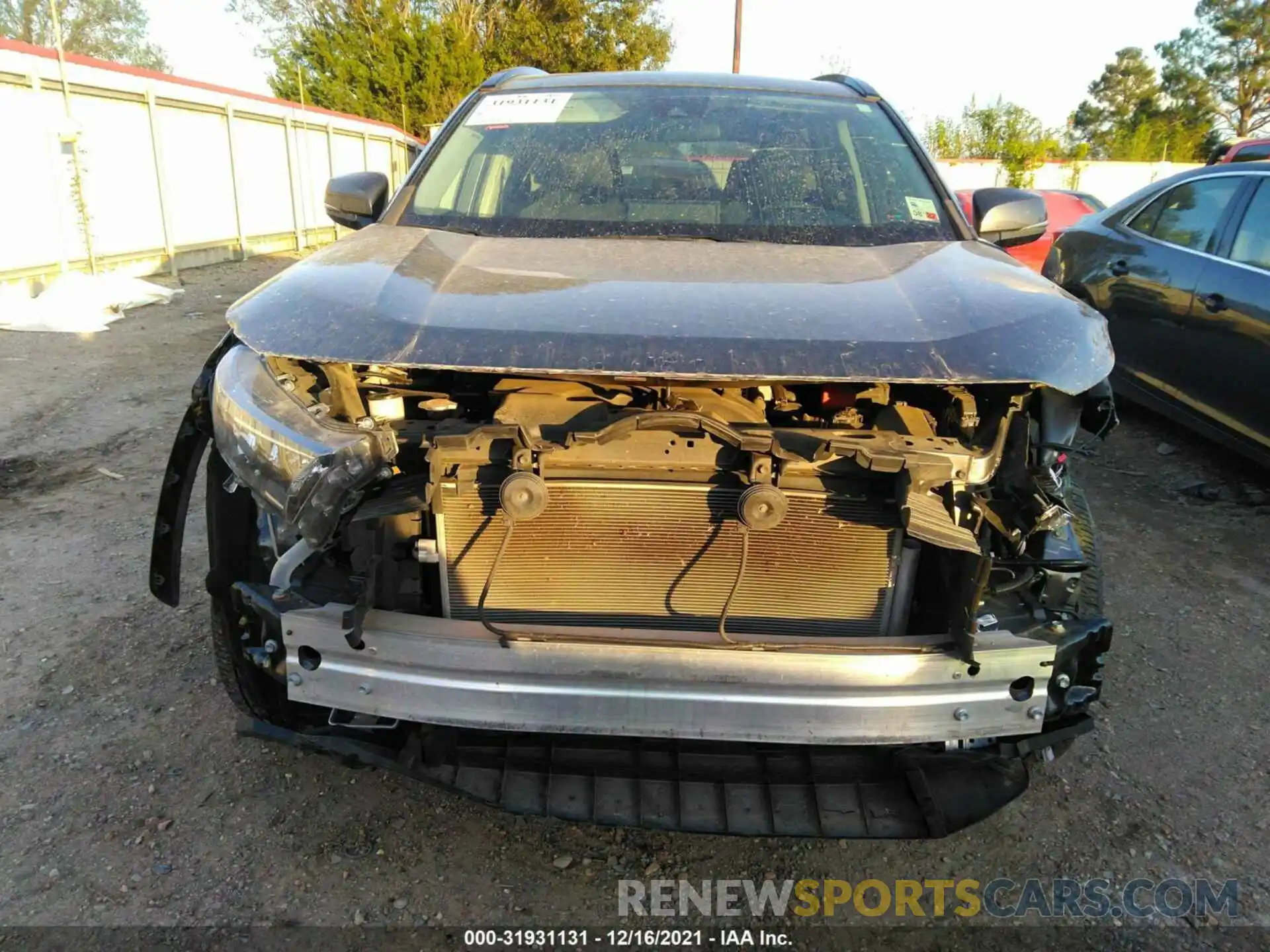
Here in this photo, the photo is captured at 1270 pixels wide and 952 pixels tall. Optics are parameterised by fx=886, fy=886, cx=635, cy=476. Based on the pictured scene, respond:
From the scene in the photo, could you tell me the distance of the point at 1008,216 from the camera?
308 centimetres

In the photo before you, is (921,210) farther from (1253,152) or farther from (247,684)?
(1253,152)

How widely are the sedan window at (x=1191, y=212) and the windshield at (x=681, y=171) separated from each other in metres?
2.68

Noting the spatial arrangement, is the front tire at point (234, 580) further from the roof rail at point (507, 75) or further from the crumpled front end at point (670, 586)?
the roof rail at point (507, 75)

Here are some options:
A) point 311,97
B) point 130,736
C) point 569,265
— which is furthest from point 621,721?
point 311,97

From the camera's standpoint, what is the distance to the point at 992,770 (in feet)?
6.82

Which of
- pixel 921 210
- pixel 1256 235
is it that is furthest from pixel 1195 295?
pixel 921 210

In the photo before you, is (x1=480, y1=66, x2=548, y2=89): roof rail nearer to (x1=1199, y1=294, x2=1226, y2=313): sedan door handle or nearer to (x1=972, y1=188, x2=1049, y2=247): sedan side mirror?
(x1=972, y1=188, x2=1049, y2=247): sedan side mirror

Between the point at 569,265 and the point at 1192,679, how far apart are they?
2.59 metres

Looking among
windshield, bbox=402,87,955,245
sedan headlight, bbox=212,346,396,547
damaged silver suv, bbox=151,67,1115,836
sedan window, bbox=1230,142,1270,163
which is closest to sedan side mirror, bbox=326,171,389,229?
windshield, bbox=402,87,955,245

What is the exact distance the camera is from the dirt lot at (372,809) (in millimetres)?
2104

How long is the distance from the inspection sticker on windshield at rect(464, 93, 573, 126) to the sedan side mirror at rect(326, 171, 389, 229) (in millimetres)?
411

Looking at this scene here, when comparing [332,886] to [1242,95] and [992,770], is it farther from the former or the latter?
[1242,95]

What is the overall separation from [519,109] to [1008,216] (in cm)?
180

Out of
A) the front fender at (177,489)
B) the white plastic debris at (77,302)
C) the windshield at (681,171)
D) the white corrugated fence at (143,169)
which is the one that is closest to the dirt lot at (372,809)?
the front fender at (177,489)
